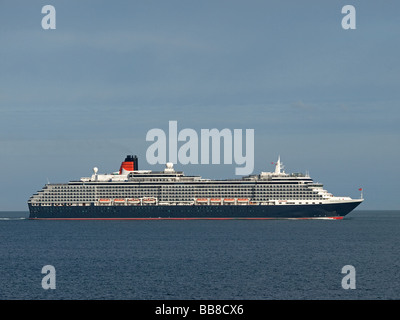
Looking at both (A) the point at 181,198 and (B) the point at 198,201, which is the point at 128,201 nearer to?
(A) the point at 181,198

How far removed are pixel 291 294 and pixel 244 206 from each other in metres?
90.2

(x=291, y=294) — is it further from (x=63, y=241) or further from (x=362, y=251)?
(x=63, y=241)

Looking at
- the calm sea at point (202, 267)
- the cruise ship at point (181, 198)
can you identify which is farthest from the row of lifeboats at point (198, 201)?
Answer: the calm sea at point (202, 267)

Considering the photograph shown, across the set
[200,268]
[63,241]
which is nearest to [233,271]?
[200,268]

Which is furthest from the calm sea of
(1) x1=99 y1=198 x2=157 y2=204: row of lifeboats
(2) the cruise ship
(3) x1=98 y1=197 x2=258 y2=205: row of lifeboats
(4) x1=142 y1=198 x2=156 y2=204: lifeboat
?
(1) x1=99 y1=198 x2=157 y2=204: row of lifeboats

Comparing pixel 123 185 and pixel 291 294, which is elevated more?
pixel 123 185

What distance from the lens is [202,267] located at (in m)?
51.4

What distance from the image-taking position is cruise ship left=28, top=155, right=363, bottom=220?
127875mm

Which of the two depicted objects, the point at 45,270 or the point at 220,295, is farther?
the point at 45,270

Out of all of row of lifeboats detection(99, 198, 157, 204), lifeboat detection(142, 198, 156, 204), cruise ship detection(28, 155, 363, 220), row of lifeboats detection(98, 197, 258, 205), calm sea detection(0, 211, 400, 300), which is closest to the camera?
calm sea detection(0, 211, 400, 300)

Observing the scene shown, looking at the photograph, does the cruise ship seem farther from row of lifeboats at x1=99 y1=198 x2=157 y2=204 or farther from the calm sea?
the calm sea

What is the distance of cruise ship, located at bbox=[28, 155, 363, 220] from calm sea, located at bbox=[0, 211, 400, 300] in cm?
4494

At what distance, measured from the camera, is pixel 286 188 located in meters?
130

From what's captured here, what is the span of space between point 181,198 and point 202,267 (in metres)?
83.8
